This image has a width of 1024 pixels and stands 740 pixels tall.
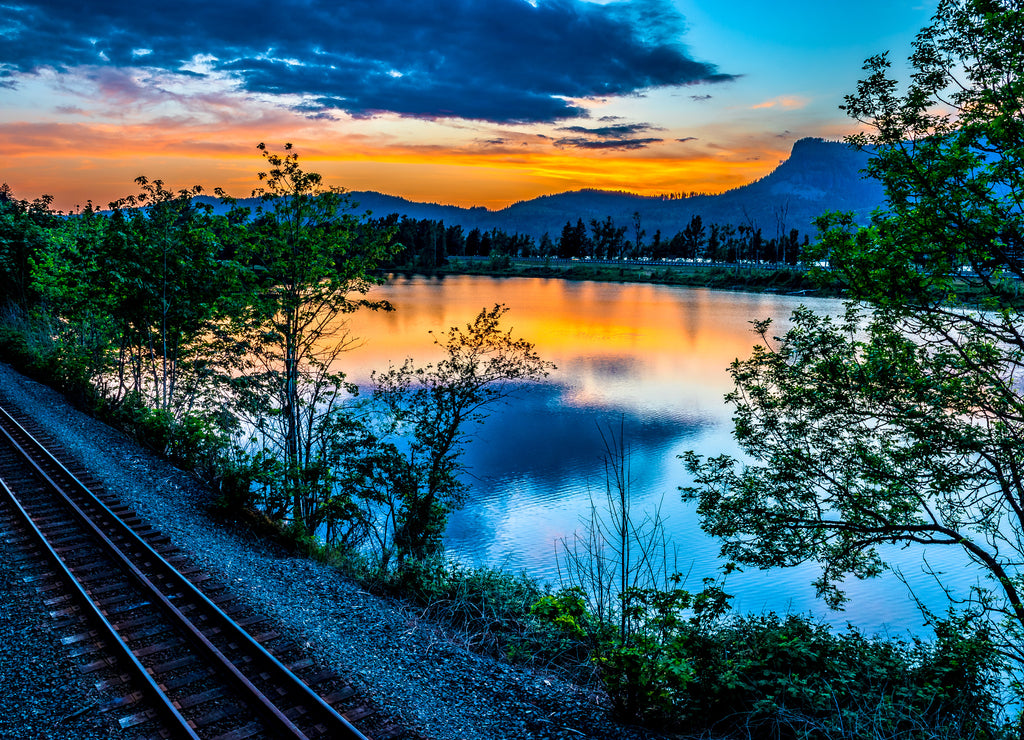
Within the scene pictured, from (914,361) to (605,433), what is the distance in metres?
18.0

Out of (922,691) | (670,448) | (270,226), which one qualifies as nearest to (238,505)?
(270,226)

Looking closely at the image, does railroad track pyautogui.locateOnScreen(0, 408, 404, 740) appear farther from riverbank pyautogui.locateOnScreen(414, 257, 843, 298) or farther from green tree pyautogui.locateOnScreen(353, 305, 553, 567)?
riverbank pyautogui.locateOnScreen(414, 257, 843, 298)

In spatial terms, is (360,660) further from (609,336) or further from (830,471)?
(609,336)

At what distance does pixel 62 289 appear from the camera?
27.4 metres

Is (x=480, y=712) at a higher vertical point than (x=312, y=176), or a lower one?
lower

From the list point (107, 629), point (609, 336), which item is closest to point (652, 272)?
point (609, 336)

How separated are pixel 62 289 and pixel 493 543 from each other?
23284 millimetres

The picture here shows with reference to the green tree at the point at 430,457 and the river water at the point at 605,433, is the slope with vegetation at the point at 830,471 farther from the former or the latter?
the river water at the point at 605,433

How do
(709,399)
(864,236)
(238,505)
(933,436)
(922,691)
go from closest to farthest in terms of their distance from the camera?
(922,691) < (933,436) < (864,236) < (238,505) < (709,399)

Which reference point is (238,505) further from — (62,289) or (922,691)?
(62,289)

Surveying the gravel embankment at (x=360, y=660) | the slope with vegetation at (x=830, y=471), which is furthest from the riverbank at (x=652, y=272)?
the gravel embankment at (x=360, y=660)

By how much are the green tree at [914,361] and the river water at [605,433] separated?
3520mm

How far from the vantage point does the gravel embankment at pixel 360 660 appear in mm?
6855

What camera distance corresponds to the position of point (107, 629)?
26.1ft
